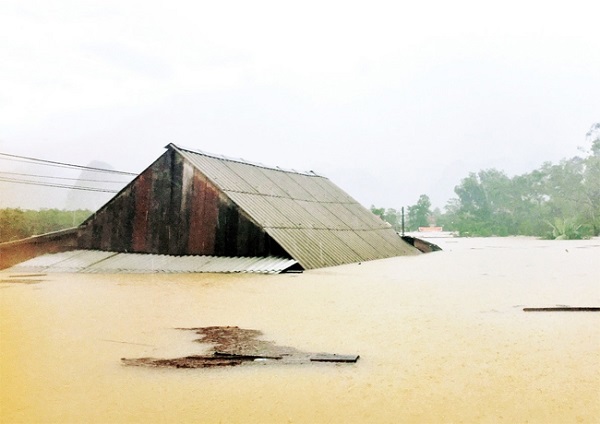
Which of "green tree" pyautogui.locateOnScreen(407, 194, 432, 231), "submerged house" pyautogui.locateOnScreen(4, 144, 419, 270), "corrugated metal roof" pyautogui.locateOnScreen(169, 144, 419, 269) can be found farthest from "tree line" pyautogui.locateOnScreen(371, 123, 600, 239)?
"submerged house" pyautogui.locateOnScreen(4, 144, 419, 270)

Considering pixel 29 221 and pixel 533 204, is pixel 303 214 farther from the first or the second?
pixel 533 204

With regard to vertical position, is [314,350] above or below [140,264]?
below

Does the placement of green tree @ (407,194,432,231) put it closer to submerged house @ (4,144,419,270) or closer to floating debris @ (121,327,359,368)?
submerged house @ (4,144,419,270)

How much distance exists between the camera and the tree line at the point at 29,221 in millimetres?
22203

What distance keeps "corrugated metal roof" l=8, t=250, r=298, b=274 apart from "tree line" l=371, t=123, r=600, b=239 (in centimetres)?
4086

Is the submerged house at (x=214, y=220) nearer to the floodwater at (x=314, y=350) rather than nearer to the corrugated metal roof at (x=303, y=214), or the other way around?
the corrugated metal roof at (x=303, y=214)

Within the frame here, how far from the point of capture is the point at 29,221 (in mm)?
26969

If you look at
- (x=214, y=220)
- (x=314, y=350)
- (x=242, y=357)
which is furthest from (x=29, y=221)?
(x=314, y=350)

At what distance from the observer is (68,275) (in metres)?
17.8

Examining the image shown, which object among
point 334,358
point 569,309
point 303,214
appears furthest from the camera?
point 303,214

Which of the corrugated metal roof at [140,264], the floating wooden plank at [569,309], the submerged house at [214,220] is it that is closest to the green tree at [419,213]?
the submerged house at [214,220]

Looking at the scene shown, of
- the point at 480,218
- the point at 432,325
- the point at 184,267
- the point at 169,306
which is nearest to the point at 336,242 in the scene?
the point at 184,267

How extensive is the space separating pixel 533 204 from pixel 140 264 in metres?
63.1

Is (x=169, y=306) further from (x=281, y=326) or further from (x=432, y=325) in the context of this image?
(x=432, y=325)
